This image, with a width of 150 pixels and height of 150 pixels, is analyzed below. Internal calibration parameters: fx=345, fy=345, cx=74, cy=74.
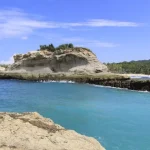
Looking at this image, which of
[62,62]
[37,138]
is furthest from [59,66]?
[37,138]

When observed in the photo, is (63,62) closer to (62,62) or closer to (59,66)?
(62,62)

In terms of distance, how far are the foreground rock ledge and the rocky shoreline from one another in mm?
62102

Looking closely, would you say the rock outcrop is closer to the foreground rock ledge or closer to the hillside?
the hillside

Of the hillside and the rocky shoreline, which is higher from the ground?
the hillside

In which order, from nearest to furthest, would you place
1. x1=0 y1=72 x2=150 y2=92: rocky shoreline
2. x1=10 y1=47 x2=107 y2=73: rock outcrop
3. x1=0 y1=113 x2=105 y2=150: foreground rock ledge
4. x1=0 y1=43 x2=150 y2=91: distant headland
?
1. x1=0 y1=113 x2=105 y2=150: foreground rock ledge
2. x1=0 y1=72 x2=150 y2=92: rocky shoreline
3. x1=0 y1=43 x2=150 y2=91: distant headland
4. x1=10 y1=47 x2=107 y2=73: rock outcrop

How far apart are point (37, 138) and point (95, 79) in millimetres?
80816

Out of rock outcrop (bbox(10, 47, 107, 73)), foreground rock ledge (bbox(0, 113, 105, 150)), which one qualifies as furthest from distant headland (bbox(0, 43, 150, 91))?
foreground rock ledge (bbox(0, 113, 105, 150))

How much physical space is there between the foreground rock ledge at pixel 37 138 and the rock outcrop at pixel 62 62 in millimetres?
93080

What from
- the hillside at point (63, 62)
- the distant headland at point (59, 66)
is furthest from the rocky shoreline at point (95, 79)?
the hillside at point (63, 62)

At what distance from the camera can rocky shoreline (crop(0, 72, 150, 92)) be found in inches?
2998

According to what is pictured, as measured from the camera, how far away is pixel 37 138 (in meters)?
11.5

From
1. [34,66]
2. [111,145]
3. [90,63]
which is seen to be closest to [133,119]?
[111,145]

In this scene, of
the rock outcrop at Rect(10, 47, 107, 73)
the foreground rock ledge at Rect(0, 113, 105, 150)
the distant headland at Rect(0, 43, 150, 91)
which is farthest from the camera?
the rock outcrop at Rect(10, 47, 107, 73)

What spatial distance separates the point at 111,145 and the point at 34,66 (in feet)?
322
